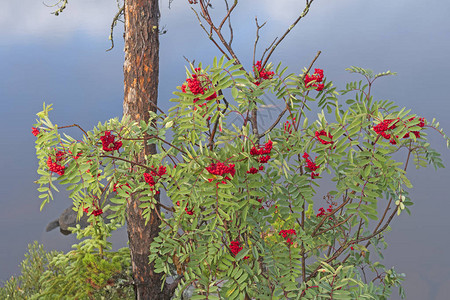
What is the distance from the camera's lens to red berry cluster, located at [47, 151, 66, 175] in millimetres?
2088

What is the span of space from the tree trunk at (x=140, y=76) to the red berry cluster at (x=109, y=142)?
4.13 feet

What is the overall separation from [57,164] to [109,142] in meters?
0.29

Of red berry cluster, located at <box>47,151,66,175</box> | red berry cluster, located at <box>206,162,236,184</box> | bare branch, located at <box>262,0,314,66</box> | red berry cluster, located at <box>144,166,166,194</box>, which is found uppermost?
bare branch, located at <box>262,0,314,66</box>

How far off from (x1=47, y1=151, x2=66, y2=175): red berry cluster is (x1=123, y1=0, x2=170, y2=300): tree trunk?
54.5 inches

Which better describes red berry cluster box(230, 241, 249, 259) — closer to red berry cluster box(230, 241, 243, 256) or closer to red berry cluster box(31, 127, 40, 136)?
red berry cluster box(230, 241, 243, 256)

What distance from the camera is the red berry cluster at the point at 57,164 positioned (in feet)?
6.85

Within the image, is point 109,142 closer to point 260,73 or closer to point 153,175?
point 153,175

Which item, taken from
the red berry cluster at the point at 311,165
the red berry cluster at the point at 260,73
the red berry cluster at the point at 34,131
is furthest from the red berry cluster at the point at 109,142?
the red berry cluster at the point at 311,165

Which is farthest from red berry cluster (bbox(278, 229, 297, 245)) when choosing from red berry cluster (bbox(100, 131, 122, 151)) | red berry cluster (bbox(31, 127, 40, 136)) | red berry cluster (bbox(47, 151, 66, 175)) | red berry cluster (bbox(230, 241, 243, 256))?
red berry cluster (bbox(31, 127, 40, 136))

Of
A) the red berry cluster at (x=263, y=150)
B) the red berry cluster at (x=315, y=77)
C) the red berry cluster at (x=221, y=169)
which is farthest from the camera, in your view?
the red berry cluster at (x=315, y=77)

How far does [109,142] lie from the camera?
2.21 meters

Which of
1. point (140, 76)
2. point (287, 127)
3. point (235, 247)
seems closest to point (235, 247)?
point (235, 247)

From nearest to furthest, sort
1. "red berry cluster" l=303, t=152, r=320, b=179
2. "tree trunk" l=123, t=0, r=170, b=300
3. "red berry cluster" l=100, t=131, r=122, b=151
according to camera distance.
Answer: "red berry cluster" l=100, t=131, r=122, b=151 < "red berry cluster" l=303, t=152, r=320, b=179 < "tree trunk" l=123, t=0, r=170, b=300

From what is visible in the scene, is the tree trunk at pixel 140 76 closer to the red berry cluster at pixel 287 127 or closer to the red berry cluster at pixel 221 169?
the red berry cluster at pixel 287 127
